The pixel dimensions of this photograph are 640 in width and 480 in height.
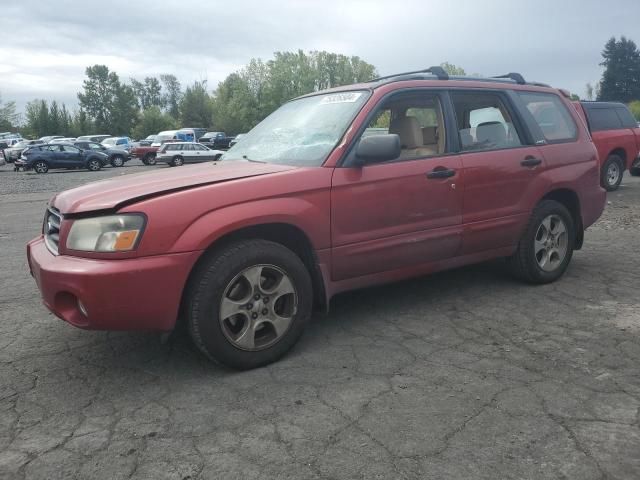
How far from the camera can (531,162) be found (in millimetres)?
4410

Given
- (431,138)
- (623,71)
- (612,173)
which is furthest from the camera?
(623,71)

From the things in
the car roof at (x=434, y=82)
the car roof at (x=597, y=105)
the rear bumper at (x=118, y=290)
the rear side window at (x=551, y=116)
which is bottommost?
the rear bumper at (x=118, y=290)

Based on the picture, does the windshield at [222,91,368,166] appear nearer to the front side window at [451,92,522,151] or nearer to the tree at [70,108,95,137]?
the front side window at [451,92,522,151]

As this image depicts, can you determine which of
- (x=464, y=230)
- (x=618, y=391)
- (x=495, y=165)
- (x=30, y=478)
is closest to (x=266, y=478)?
(x=30, y=478)

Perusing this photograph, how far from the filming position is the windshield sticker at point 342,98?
384 cm

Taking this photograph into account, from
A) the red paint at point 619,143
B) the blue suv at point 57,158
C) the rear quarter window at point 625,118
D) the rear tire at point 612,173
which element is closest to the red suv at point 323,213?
the red paint at point 619,143

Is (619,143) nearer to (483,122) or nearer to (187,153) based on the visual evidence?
(483,122)

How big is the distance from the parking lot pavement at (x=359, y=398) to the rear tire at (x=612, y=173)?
30.2ft

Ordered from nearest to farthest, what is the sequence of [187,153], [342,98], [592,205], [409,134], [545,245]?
1. [342,98]
2. [409,134]
3. [545,245]
4. [592,205]
5. [187,153]

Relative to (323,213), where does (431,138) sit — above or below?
above

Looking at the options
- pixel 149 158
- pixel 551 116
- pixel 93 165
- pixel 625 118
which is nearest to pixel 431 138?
pixel 551 116

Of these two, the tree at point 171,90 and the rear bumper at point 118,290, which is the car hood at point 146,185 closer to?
the rear bumper at point 118,290

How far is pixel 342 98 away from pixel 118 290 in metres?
2.13

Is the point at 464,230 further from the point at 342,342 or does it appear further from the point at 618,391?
the point at 618,391
